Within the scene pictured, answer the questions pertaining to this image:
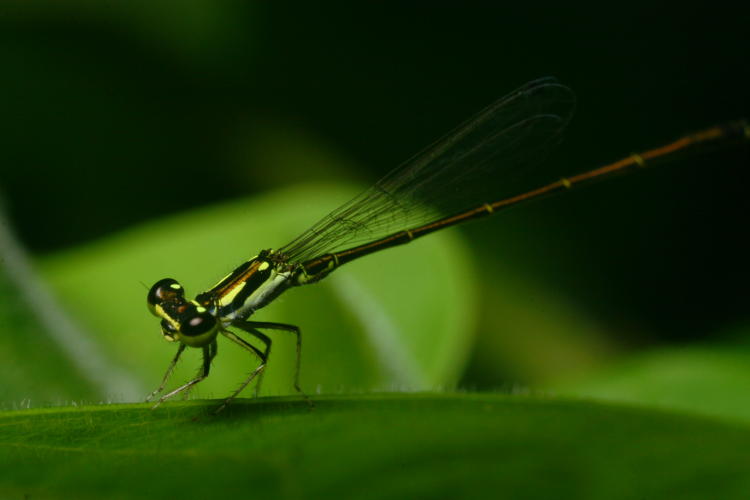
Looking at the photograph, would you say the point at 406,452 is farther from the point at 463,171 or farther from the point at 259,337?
the point at 463,171

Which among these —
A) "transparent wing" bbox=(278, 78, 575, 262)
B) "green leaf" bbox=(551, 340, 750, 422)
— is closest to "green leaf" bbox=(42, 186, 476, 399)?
"transparent wing" bbox=(278, 78, 575, 262)

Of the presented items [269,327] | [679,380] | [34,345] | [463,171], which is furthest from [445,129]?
[34,345]

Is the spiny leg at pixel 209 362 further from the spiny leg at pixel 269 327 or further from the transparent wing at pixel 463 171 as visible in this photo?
the transparent wing at pixel 463 171

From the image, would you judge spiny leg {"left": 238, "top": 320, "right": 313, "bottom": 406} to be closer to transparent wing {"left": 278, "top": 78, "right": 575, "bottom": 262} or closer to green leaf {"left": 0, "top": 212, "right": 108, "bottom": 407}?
transparent wing {"left": 278, "top": 78, "right": 575, "bottom": 262}

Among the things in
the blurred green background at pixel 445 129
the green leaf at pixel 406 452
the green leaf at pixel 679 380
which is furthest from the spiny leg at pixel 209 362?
the green leaf at pixel 679 380

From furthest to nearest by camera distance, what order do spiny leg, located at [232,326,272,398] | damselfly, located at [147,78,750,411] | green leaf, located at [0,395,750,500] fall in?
damselfly, located at [147,78,750,411] → spiny leg, located at [232,326,272,398] → green leaf, located at [0,395,750,500]

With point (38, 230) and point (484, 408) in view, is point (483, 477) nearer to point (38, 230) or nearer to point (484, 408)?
point (484, 408)
